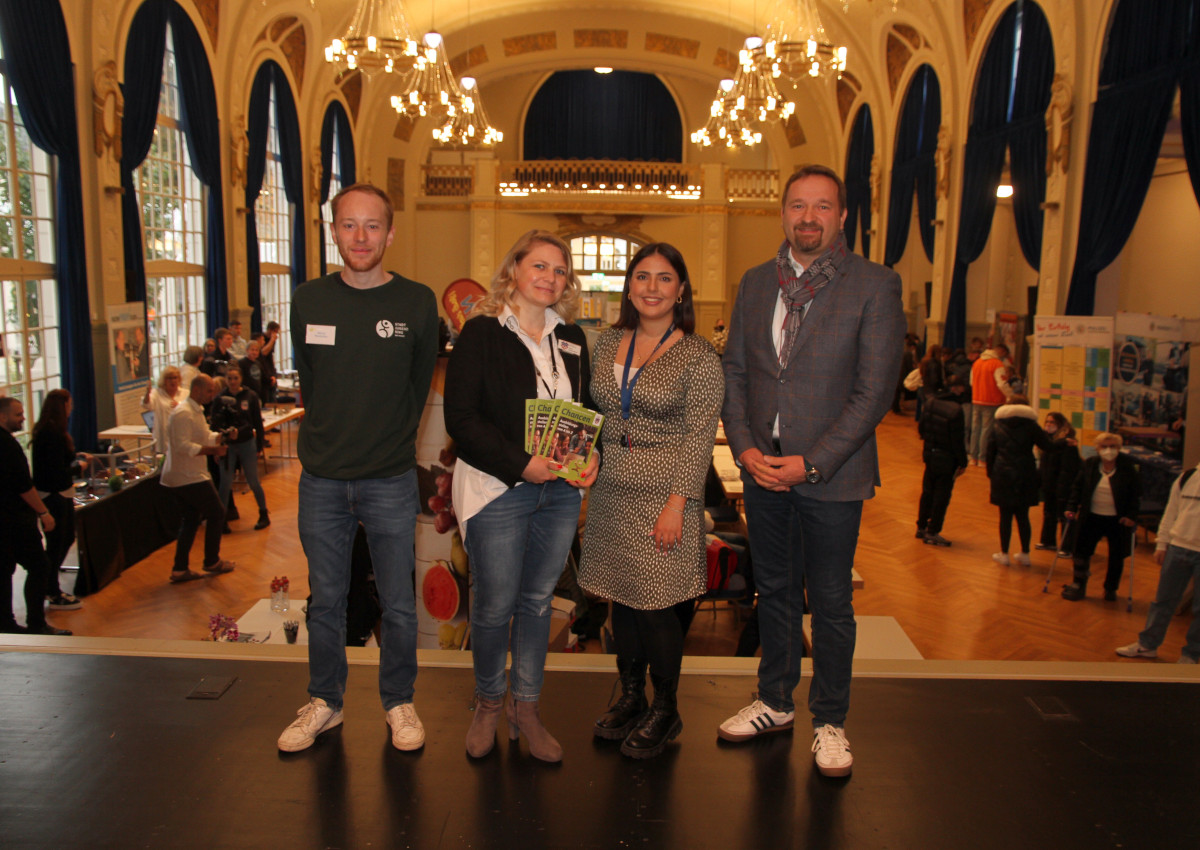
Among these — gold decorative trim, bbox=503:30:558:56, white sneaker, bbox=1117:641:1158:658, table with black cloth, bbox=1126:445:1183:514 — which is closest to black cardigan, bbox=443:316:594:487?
white sneaker, bbox=1117:641:1158:658

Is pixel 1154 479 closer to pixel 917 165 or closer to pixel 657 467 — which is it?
pixel 657 467

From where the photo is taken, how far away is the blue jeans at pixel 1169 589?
195 inches

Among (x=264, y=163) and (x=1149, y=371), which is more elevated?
(x=264, y=163)

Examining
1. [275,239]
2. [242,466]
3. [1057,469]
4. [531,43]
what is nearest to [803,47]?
[1057,469]

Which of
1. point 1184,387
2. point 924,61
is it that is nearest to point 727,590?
point 1184,387

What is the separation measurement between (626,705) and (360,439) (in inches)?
44.7

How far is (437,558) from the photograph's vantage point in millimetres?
4707

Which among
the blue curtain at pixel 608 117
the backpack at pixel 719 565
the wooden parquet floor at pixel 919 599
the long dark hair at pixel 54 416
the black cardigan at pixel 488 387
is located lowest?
the wooden parquet floor at pixel 919 599

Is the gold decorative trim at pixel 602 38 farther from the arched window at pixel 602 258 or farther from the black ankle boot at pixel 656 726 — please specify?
→ the black ankle boot at pixel 656 726

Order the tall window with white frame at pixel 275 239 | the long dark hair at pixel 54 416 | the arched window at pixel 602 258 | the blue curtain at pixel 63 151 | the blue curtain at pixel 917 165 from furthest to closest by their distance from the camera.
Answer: the arched window at pixel 602 258, the tall window with white frame at pixel 275 239, the blue curtain at pixel 917 165, the blue curtain at pixel 63 151, the long dark hair at pixel 54 416

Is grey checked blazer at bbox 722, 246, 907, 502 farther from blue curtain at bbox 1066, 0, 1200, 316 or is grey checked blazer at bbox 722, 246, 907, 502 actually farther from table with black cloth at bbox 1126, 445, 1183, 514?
blue curtain at bbox 1066, 0, 1200, 316

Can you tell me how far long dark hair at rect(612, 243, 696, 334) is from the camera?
7.85 ft

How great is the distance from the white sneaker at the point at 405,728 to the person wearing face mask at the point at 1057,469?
229 inches

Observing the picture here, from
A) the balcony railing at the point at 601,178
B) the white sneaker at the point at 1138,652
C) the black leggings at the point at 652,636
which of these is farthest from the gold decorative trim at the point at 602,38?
the black leggings at the point at 652,636
